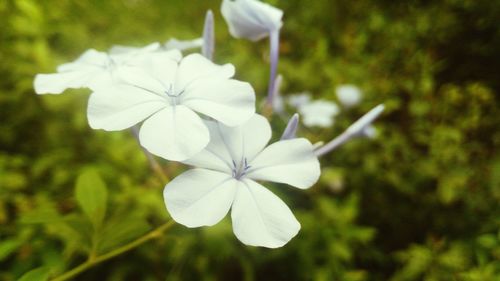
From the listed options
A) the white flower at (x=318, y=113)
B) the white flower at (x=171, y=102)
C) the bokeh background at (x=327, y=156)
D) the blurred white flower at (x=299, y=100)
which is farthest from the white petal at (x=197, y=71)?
the blurred white flower at (x=299, y=100)

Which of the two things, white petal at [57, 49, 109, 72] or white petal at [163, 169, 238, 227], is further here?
white petal at [57, 49, 109, 72]

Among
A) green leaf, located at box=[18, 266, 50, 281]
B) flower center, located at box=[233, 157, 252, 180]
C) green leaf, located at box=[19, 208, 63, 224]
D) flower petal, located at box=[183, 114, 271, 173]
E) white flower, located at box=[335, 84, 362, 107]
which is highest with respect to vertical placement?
white flower, located at box=[335, 84, 362, 107]

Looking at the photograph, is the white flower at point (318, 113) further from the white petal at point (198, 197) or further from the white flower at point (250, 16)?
the white petal at point (198, 197)

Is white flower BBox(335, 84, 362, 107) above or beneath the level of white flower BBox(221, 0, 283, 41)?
above

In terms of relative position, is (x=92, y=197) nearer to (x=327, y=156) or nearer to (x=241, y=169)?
(x=241, y=169)

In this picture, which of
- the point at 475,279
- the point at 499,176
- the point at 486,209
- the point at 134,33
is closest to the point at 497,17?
the point at 499,176

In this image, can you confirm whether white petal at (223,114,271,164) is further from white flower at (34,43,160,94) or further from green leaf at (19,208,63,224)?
green leaf at (19,208,63,224)

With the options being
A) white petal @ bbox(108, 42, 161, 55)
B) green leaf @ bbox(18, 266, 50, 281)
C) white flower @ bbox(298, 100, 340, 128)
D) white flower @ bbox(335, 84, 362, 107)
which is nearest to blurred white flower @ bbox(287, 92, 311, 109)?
white flower @ bbox(298, 100, 340, 128)
